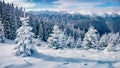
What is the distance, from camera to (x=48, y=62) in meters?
19.0

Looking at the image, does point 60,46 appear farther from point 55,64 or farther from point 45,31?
point 45,31

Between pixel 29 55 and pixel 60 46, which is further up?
pixel 29 55

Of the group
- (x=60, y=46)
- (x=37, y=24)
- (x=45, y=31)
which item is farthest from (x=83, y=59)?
(x=37, y=24)

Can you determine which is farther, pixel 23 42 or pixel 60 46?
pixel 60 46

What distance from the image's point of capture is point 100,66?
18.0 m

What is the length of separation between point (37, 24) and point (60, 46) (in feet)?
202

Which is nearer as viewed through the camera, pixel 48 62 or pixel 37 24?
pixel 48 62

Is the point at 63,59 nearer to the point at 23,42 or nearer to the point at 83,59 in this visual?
the point at 83,59

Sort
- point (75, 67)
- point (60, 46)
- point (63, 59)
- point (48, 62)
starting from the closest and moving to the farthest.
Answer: point (75, 67) → point (48, 62) → point (63, 59) → point (60, 46)

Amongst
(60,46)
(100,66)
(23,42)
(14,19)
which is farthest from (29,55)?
(14,19)

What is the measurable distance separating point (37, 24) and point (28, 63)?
76882mm

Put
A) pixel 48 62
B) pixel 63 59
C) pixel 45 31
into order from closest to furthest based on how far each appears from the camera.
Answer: pixel 48 62
pixel 63 59
pixel 45 31

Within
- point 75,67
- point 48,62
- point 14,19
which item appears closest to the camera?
point 75,67

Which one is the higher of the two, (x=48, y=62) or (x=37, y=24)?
(x=48, y=62)
